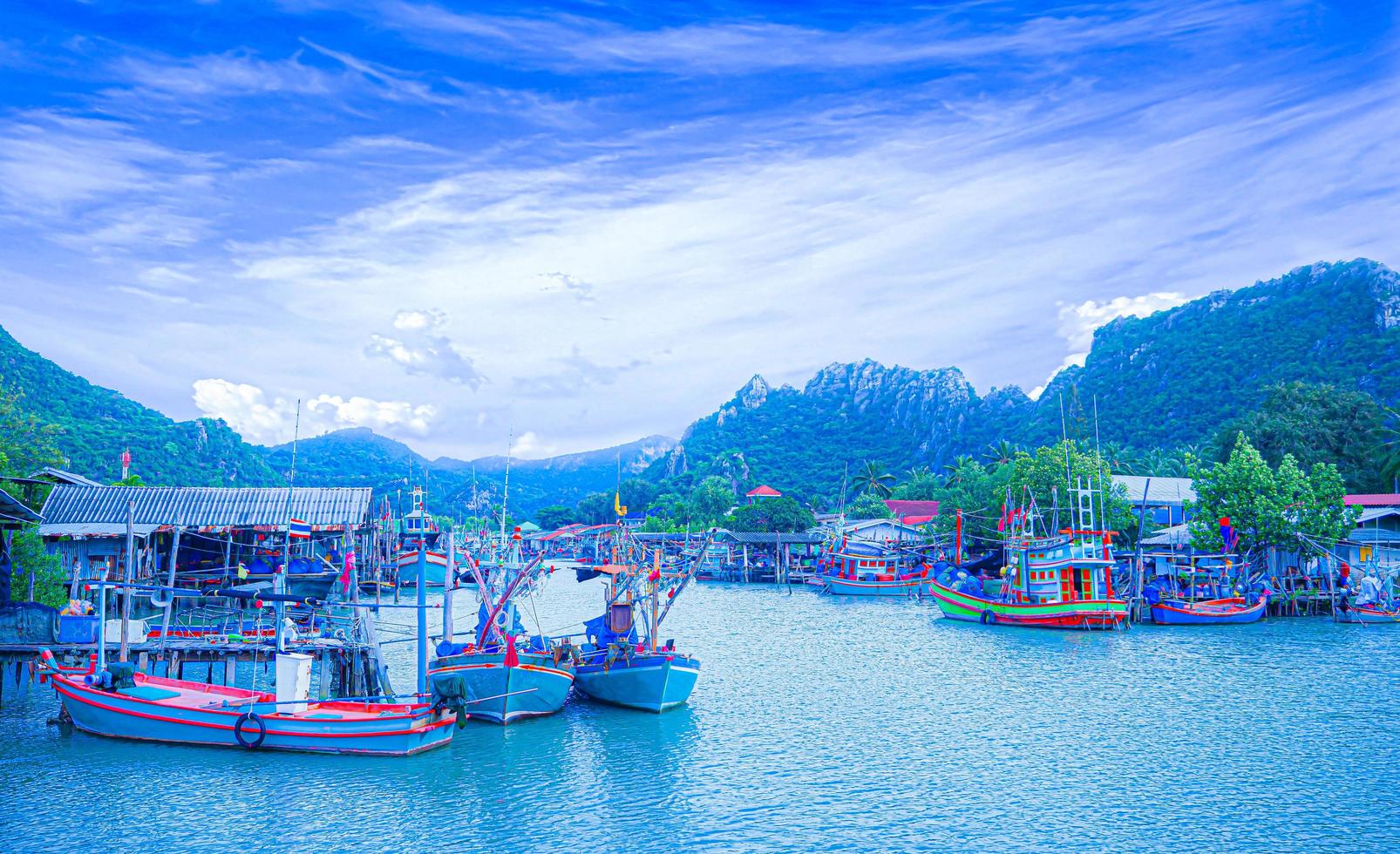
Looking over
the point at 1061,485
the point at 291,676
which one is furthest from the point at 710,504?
the point at 291,676

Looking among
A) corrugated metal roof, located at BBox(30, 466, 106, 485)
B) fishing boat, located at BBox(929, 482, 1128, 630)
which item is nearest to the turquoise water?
fishing boat, located at BBox(929, 482, 1128, 630)

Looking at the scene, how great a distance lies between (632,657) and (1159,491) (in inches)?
2164

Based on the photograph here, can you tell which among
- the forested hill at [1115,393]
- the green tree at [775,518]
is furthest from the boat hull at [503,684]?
the green tree at [775,518]

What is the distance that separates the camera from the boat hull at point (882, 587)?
70.6 metres

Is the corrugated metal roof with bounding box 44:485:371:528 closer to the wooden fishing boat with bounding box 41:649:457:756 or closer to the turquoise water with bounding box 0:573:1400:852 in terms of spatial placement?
the turquoise water with bounding box 0:573:1400:852

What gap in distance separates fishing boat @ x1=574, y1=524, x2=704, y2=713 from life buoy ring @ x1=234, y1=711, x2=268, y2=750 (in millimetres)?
8852

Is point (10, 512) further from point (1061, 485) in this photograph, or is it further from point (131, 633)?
point (1061, 485)

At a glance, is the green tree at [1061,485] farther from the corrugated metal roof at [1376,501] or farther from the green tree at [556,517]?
the green tree at [556,517]

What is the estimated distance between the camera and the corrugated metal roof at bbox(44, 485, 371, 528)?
43.5 meters

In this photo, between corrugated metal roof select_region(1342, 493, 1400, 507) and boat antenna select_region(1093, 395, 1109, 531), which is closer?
boat antenna select_region(1093, 395, 1109, 531)

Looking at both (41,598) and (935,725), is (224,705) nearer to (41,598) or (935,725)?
(41,598)

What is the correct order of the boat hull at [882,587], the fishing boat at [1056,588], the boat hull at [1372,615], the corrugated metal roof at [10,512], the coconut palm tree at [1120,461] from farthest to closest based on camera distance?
the coconut palm tree at [1120,461] < the boat hull at [882,587] < the boat hull at [1372,615] < the fishing boat at [1056,588] < the corrugated metal roof at [10,512]

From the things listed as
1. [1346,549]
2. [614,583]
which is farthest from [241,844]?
[1346,549]

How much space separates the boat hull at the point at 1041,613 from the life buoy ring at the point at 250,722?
124 feet
